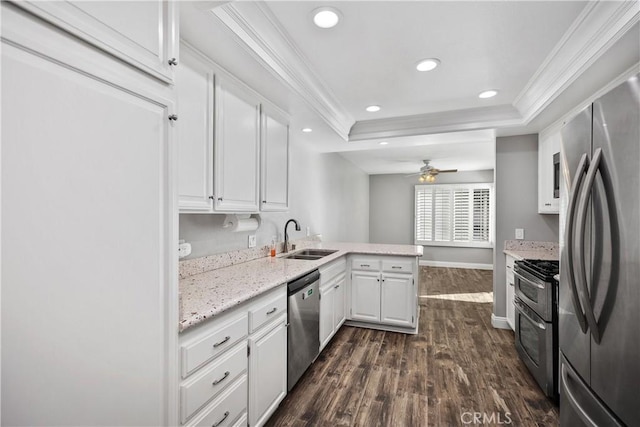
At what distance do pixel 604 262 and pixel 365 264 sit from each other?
2.44 metres

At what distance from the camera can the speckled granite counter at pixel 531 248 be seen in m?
3.35

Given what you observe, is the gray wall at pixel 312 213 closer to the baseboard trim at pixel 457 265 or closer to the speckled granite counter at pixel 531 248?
the baseboard trim at pixel 457 265

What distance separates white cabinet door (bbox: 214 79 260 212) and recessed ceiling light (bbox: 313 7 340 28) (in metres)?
0.69

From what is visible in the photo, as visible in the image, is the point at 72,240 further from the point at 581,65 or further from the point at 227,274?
the point at 581,65

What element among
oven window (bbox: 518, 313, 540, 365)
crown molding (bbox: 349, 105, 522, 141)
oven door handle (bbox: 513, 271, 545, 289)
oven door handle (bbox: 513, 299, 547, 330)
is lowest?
oven window (bbox: 518, 313, 540, 365)

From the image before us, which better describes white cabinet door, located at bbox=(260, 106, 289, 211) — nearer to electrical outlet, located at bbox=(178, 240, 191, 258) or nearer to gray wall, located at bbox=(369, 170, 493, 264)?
electrical outlet, located at bbox=(178, 240, 191, 258)

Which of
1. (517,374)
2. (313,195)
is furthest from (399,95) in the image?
(517,374)

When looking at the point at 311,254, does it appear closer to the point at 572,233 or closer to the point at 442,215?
the point at 572,233

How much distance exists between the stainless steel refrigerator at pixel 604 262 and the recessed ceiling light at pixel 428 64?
1186mm

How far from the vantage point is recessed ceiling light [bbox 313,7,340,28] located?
167 cm

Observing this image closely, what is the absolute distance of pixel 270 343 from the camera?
6.01 feet

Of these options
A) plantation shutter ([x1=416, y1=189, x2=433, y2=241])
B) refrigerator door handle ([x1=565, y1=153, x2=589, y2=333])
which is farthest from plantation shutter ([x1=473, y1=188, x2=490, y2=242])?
refrigerator door handle ([x1=565, y1=153, x2=589, y2=333])

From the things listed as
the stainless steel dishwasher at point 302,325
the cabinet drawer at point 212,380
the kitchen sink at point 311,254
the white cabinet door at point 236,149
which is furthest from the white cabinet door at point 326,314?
the cabinet drawer at point 212,380

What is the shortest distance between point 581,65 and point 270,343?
2743 mm
